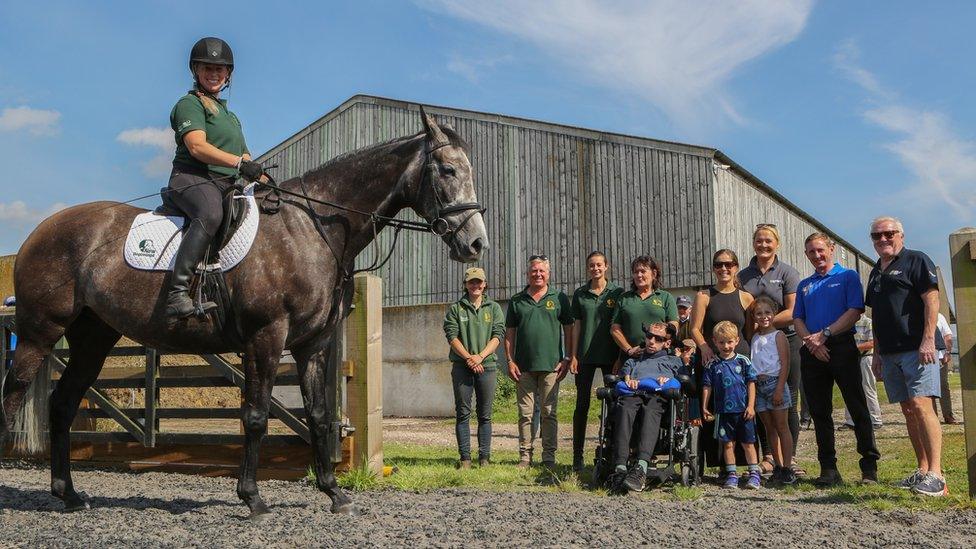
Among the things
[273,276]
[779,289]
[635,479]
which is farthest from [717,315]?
[273,276]

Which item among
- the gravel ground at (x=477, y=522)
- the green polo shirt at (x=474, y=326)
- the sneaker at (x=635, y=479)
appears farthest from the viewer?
the green polo shirt at (x=474, y=326)

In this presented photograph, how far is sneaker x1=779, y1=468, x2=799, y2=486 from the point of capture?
22.9 feet

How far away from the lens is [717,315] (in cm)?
748

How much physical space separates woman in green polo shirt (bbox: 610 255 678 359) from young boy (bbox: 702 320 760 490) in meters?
0.56

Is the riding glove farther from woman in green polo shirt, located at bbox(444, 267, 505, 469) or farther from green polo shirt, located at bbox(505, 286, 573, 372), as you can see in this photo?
green polo shirt, located at bbox(505, 286, 573, 372)

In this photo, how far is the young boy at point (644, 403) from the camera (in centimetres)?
655

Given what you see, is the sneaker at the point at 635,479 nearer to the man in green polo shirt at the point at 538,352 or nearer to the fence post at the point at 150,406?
the man in green polo shirt at the point at 538,352

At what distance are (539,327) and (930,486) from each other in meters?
3.68

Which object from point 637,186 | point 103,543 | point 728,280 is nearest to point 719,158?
point 637,186

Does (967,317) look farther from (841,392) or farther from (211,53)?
(211,53)

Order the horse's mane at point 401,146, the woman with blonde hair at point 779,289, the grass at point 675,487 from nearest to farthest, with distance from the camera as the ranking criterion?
the horse's mane at point 401,146
the grass at point 675,487
the woman with blonde hair at point 779,289

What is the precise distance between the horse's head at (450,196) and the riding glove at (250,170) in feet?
3.52

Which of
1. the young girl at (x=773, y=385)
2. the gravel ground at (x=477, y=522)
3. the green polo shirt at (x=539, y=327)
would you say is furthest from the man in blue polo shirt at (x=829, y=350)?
the green polo shirt at (x=539, y=327)

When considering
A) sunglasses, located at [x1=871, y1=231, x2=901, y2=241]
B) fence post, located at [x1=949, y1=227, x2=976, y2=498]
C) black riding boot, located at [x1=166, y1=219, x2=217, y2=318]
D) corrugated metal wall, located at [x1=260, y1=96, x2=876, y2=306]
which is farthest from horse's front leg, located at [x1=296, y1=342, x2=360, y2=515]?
corrugated metal wall, located at [x1=260, y1=96, x2=876, y2=306]
